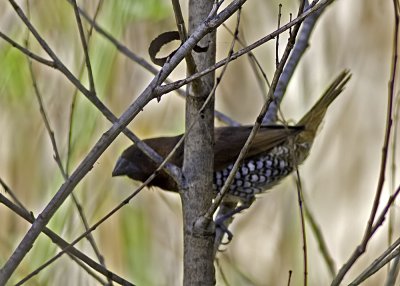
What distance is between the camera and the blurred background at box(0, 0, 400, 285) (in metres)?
3.95

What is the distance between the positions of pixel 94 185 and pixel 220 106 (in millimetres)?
798

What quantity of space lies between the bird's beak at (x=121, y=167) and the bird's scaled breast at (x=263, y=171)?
526 millimetres

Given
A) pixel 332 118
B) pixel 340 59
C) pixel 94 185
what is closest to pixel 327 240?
pixel 332 118

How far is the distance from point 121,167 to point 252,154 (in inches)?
25.0

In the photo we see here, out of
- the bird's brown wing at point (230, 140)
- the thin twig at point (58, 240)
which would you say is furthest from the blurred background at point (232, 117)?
the thin twig at point (58, 240)

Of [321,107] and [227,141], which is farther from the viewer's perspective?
[321,107]

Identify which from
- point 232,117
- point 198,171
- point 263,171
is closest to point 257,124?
point 198,171

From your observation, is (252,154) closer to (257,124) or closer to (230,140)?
(230,140)

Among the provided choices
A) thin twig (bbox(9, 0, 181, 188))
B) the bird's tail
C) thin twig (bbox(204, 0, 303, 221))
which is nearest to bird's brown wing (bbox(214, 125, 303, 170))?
the bird's tail

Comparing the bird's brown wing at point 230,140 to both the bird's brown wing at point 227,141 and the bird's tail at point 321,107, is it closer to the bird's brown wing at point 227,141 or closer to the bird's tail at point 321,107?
the bird's brown wing at point 227,141

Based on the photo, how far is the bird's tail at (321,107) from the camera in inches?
146

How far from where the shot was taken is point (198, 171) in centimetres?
201

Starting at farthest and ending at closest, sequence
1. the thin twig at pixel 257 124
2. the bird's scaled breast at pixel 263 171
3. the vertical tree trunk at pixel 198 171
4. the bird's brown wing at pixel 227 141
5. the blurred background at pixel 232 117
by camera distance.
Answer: the blurred background at pixel 232 117, the bird's scaled breast at pixel 263 171, the bird's brown wing at pixel 227 141, the vertical tree trunk at pixel 198 171, the thin twig at pixel 257 124

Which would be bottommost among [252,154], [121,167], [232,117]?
[121,167]
